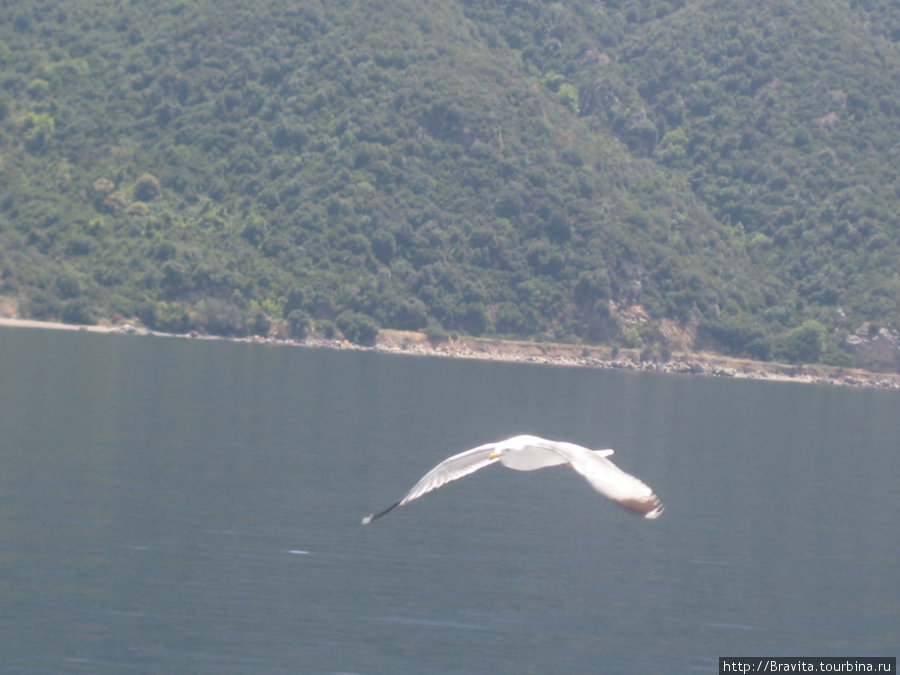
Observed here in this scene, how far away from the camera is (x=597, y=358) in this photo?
10106 centimetres

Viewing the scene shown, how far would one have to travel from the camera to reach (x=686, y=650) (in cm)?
1817

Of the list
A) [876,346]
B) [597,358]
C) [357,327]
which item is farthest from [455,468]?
[876,346]

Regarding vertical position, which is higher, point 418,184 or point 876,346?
point 418,184

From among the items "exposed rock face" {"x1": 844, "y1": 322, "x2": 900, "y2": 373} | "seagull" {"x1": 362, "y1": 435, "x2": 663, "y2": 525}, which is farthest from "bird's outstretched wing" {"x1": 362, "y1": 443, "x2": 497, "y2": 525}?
"exposed rock face" {"x1": 844, "y1": 322, "x2": 900, "y2": 373}

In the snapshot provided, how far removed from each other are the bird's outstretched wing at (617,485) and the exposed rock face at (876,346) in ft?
328

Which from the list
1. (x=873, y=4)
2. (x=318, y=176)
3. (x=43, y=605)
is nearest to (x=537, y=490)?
(x=43, y=605)

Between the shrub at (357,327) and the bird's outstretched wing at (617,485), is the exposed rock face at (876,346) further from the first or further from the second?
the bird's outstretched wing at (617,485)

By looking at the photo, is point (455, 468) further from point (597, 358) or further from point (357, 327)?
point (597, 358)

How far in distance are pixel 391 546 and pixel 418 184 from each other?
284 feet

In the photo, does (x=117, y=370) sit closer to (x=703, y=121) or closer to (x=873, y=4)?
(x=703, y=121)

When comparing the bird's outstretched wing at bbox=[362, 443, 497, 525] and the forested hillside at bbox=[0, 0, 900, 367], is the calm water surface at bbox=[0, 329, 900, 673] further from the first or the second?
the forested hillside at bbox=[0, 0, 900, 367]

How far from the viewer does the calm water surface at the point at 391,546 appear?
57.2ft

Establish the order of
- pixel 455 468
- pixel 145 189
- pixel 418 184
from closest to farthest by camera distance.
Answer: pixel 455 468 → pixel 145 189 → pixel 418 184

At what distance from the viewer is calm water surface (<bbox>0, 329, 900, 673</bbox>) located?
17.4 m
